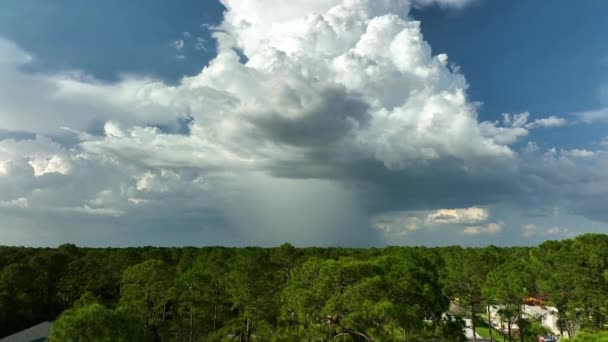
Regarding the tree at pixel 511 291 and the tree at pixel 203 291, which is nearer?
the tree at pixel 511 291

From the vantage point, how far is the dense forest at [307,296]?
106 ft

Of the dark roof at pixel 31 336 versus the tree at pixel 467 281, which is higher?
the tree at pixel 467 281

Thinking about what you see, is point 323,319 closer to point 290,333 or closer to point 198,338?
point 290,333

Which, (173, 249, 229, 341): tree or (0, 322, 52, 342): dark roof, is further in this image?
(173, 249, 229, 341): tree

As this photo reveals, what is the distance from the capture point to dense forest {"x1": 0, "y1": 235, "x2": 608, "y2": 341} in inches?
1267

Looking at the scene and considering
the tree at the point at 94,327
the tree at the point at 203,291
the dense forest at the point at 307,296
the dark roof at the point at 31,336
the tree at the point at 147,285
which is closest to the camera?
the tree at the point at 94,327

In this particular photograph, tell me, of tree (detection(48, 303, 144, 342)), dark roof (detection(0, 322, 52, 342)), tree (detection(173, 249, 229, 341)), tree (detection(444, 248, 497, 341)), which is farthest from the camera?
tree (detection(444, 248, 497, 341))

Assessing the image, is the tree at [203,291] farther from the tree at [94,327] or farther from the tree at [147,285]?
the tree at [94,327]

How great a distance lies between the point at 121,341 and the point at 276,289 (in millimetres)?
28762

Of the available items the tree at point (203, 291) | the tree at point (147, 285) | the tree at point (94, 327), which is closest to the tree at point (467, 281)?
the tree at point (203, 291)

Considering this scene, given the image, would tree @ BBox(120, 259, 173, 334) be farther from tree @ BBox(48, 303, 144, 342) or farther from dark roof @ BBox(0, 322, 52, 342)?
tree @ BBox(48, 303, 144, 342)

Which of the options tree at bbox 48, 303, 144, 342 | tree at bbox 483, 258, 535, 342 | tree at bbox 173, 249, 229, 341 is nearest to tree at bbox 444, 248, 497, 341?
tree at bbox 483, 258, 535, 342

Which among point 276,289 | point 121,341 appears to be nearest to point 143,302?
point 276,289

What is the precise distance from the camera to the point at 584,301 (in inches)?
1849
